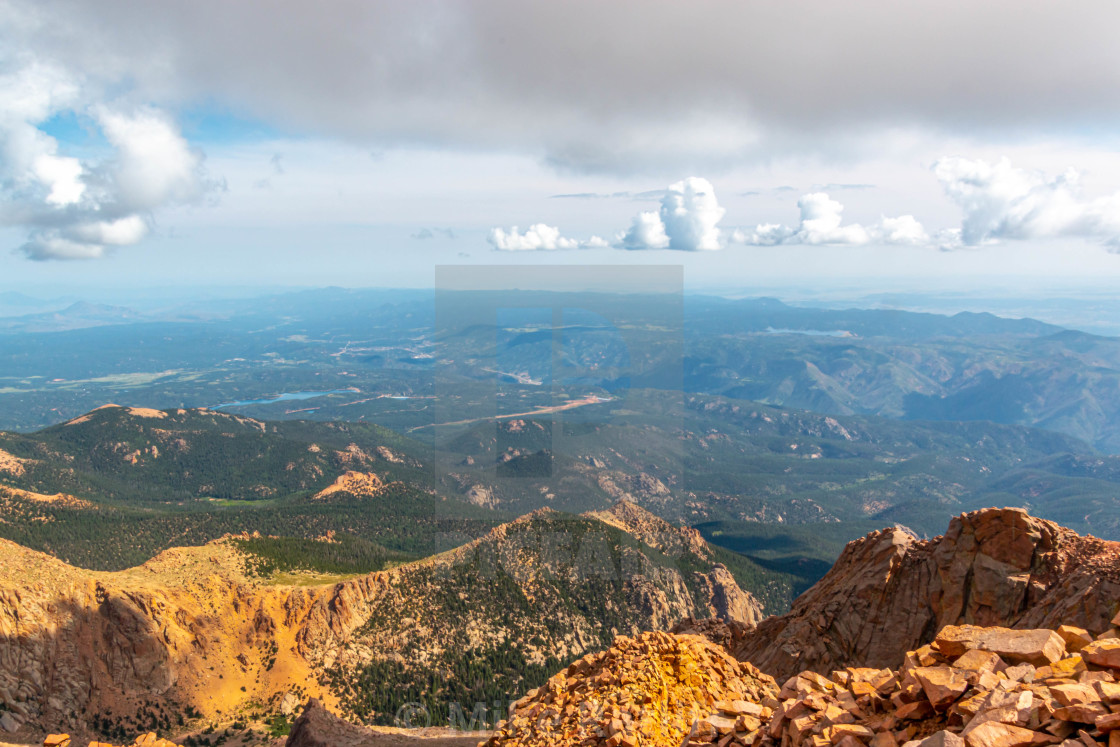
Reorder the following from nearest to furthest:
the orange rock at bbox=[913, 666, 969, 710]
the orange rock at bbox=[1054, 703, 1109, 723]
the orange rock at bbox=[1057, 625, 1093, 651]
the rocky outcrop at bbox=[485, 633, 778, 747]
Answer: the orange rock at bbox=[1054, 703, 1109, 723] < the orange rock at bbox=[913, 666, 969, 710] < the orange rock at bbox=[1057, 625, 1093, 651] < the rocky outcrop at bbox=[485, 633, 778, 747]

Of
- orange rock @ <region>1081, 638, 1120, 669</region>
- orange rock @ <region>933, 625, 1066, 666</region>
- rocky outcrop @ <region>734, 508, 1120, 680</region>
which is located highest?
orange rock @ <region>1081, 638, 1120, 669</region>

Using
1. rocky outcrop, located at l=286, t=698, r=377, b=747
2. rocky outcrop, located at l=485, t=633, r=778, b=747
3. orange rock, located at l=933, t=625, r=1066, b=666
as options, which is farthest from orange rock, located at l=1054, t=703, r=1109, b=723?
rocky outcrop, located at l=286, t=698, r=377, b=747

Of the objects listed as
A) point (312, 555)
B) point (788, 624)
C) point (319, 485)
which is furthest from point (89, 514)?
point (788, 624)

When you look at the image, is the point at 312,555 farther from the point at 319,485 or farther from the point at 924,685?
the point at 319,485

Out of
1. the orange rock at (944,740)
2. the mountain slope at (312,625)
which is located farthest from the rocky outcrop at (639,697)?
the mountain slope at (312,625)

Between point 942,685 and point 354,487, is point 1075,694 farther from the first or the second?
point 354,487

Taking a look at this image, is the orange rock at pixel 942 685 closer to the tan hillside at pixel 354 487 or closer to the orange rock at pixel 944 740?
the orange rock at pixel 944 740

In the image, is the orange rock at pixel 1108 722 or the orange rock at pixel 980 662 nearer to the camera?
the orange rock at pixel 1108 722

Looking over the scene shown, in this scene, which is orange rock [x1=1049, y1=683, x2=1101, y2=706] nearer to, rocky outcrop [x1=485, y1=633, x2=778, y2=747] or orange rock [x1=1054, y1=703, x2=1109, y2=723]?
orange rock [x1=1054, y1=703, x2=1109, y2=723]
